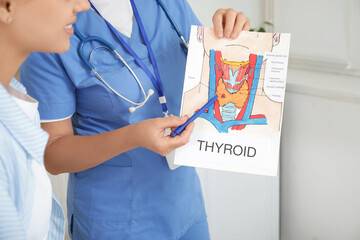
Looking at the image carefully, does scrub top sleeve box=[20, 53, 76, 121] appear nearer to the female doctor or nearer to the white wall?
the female doctor

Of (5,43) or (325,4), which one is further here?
(325,4)

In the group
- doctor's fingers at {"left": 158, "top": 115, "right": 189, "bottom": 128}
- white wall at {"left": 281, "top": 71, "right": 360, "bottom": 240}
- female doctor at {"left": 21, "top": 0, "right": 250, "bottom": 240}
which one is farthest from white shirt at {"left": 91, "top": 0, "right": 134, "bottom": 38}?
white wall at {"left": 281, "top": 71, "right": 360, "bottom": 240}

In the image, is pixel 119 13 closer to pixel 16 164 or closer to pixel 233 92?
pixel 233 92


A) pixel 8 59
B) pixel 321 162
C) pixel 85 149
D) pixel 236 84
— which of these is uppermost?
pixel 8 59

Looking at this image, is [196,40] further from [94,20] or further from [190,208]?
[190,208]

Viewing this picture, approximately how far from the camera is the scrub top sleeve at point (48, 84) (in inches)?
36.0

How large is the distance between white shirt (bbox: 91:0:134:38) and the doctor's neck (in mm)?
400

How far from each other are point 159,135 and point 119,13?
1.17 ft

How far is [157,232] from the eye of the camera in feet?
3.62

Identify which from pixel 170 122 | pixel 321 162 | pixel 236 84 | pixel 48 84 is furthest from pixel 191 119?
pixel 321 162

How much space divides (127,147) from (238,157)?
0.24 metres

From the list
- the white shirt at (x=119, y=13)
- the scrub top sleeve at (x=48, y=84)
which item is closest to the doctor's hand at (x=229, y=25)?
the white shirt at (x=119, y=13)

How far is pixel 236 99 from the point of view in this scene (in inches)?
38.4

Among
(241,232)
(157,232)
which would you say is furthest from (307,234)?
(157,232)
